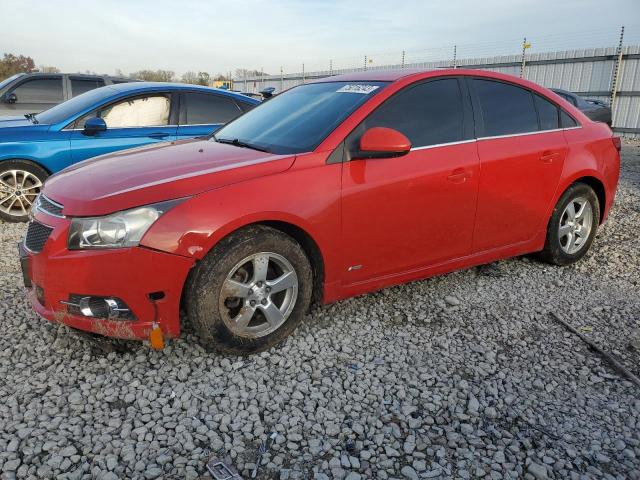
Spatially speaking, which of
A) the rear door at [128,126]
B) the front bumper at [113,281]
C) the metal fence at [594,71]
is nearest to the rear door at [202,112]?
the rear door at [128,126]

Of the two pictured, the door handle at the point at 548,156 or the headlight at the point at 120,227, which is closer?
the headlight at the point at 120,227

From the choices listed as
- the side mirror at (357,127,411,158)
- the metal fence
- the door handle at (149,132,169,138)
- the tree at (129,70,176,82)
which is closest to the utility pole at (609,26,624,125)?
the metal fence

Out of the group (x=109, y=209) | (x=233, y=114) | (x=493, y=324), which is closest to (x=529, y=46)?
(x=233, y=114)

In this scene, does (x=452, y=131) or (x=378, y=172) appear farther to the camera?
(x=452, y=131)

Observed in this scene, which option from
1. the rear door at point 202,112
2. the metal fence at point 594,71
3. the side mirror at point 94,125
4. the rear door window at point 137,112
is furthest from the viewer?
the metal fence at point 594,71

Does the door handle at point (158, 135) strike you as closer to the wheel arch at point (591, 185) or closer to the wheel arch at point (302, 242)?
the wheel arch at point (302, 242)

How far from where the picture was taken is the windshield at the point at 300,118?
3105 mm

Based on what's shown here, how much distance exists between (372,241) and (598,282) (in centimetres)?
226

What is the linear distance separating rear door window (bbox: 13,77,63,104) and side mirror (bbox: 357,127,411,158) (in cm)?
835

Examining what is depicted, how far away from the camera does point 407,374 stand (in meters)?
2.75

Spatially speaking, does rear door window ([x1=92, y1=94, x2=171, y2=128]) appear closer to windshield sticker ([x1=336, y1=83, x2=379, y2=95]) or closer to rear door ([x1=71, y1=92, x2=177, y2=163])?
rear door ([x1=71, y1=92, x2=177, y2=163])

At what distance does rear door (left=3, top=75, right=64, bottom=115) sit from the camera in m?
8.80

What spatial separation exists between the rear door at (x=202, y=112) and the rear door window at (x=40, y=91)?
186 inches

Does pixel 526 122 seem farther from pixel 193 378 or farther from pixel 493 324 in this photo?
pixel 193 378
